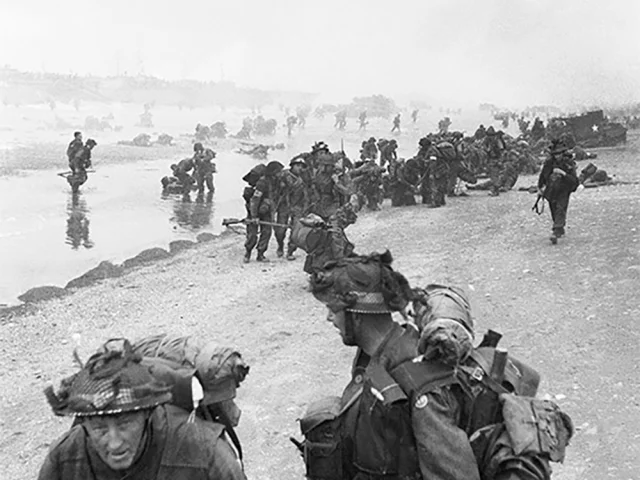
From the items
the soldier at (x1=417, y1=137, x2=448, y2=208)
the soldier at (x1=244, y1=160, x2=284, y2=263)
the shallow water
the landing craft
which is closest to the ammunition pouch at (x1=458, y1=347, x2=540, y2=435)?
the soldier at (x1=244, y1=160, x2=284, y2=263)

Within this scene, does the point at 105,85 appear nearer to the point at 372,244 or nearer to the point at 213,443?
the point at 372,244

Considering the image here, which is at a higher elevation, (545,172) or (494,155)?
(545,172)

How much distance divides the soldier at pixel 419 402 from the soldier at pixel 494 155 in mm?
16218

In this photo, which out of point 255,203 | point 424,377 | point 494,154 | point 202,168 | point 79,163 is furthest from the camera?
point 202,168

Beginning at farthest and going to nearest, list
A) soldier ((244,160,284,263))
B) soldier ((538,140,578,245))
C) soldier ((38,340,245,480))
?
soldier ((244,160,284,263)) < soldier ((538,140,578,245)) < soldier ((38,340,245,480))

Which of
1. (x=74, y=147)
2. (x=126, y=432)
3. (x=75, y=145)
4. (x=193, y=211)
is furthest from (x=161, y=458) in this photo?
(x=74, y=147)

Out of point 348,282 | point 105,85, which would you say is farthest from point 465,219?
point 105,85

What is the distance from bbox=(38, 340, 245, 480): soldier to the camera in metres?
2.05

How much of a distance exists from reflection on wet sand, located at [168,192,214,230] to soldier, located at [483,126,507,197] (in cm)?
771

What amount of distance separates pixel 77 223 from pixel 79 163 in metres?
4.49

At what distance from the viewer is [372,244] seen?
13.4 metres

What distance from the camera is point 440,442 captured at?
220 centimetres

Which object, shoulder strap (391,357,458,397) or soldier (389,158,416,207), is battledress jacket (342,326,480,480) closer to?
shoulder strap (391,357,458,397)

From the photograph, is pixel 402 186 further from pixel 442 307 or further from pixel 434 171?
pixel 442 307
